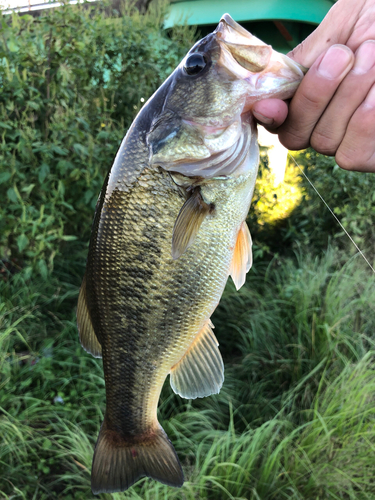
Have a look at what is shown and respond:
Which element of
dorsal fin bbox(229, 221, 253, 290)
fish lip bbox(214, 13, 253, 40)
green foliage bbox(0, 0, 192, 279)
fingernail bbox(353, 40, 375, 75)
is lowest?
green foliage bbox(0, 0, 192, 279)

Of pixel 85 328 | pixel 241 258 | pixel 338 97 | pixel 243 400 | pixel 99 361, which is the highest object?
pixel 338 97

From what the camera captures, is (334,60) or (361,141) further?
(361,141)

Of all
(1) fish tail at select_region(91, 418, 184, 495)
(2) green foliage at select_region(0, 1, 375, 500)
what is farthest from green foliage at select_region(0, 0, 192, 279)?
(1) fish tail at select_region(91, 418, 184, 495)

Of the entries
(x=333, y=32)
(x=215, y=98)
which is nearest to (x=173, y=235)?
(x=215, y=98)

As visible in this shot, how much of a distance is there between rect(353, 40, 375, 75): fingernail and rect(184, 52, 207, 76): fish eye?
429mm

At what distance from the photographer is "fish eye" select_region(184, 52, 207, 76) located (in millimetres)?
1147

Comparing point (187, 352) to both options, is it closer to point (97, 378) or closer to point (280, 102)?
point (280, 102)

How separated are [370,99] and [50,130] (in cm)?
293

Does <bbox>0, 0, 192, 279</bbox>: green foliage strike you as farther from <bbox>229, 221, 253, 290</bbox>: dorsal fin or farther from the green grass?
<bbox>229, 221, 253, 290</bbox>: dorsal fin

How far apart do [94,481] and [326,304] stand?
217 centimetres

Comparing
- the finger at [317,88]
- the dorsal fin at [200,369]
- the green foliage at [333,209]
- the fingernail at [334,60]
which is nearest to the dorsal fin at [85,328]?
the dorsal fin at [200,369]

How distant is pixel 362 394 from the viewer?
7.63 feet

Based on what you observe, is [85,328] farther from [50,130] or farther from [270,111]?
[50,130]

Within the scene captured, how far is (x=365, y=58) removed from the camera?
3.63 ft
